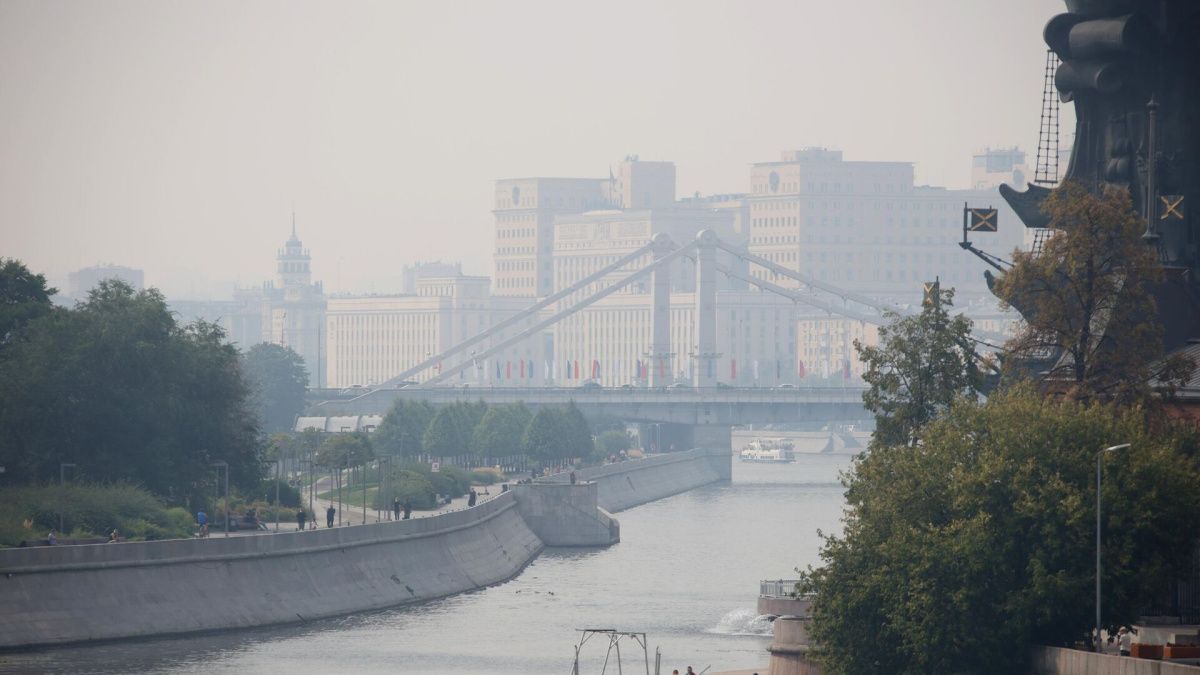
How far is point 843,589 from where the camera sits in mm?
61438

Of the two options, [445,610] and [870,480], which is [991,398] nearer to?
[870,480]

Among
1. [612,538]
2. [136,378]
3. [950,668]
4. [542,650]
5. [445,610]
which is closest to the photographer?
[950,668]

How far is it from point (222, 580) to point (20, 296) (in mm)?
40867

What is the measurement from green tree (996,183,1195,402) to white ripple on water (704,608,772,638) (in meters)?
23.2

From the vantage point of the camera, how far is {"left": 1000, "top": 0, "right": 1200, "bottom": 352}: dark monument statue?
71562mm

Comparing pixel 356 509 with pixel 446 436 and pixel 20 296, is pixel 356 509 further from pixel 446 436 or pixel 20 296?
pixel 446 436

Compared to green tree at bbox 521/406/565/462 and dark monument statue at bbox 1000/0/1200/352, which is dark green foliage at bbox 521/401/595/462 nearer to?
green tree at bbox 521/406/565/462

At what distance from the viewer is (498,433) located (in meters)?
174

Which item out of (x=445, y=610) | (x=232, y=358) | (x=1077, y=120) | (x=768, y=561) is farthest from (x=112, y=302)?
(x=1077, y=120)

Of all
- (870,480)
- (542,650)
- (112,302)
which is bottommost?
(542,650)

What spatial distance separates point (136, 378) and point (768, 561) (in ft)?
103

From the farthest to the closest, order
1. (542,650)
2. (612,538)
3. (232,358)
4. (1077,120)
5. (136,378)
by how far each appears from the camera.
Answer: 1. (612,538)
2. (232,358)
3. (136,378)
4. (542,650)
5. (1077,120)

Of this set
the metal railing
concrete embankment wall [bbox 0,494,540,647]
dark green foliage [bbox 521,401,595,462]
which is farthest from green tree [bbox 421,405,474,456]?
the metal railing

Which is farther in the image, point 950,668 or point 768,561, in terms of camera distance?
point 768,561
